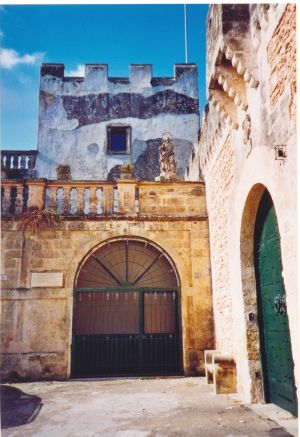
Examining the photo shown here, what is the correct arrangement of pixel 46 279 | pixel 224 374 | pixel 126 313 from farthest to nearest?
Result: pixel 126 313
pixel 46 279
pixel 224 374

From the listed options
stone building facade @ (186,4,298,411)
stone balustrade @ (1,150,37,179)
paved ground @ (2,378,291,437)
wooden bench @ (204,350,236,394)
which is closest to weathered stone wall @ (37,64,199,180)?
stone balustrade @ (1,150,37,179)

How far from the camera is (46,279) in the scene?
864 centimetres

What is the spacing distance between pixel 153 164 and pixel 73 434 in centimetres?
1096

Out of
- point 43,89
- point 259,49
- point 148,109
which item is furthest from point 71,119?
point 259,49

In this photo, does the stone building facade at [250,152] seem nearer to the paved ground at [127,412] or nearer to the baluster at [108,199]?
the paved ground at [127,412]

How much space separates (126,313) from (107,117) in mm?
8419

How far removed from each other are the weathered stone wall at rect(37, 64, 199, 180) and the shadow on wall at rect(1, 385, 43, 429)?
341 inches

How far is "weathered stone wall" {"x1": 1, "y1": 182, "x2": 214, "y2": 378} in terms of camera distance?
8.24 metres

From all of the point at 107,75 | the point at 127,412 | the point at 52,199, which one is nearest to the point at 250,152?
the point at 127,412

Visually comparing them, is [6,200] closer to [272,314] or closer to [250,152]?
[250,152]

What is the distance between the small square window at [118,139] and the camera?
48.0 ft

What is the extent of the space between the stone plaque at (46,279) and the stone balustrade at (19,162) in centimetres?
599

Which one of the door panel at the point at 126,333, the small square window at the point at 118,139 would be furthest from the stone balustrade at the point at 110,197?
the small square window at the point at 118,139

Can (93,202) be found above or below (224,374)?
above
